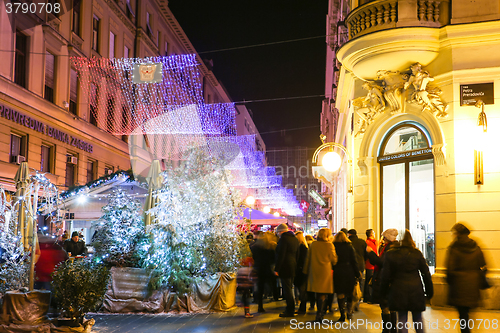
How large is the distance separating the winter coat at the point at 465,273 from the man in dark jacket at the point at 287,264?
12.5ft

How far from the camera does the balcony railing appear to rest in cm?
1158

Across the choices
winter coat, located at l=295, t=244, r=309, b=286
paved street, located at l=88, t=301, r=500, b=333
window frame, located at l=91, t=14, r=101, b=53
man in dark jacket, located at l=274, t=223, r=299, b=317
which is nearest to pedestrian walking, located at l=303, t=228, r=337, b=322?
paved street, located at l=88, t=301, r=500, b=333

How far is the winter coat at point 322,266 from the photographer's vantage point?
8.98m

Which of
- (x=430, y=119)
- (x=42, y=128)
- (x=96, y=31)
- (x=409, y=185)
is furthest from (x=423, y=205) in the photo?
(x=96, y=31)

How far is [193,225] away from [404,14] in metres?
7.11

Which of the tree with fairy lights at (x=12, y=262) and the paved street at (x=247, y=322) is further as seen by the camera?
the tree with fairy lights at (x=12, y=262)

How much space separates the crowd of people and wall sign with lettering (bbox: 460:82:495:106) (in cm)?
366

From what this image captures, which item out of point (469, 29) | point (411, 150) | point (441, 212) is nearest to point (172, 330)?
point (441, 212)

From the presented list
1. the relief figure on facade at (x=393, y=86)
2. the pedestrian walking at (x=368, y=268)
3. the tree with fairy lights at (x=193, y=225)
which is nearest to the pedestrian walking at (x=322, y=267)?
the pedestrian walking at (x=368, y=268)

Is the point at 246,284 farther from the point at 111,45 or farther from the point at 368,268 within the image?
the point at 111,45

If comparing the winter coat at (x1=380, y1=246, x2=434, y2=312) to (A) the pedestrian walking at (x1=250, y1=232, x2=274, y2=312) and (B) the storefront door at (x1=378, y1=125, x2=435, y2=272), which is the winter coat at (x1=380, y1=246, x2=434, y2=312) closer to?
(A) the pedestrian walking at (x1=250, y1=232, x2=274, y2=312)

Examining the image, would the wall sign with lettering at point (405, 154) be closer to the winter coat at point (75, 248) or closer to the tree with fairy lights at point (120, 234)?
the tree with fairy lights at point (120, 234)

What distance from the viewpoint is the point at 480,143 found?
10.8 metres

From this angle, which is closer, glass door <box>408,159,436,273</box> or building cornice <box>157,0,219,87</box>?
glass door <box>408,159,436,273</box>
